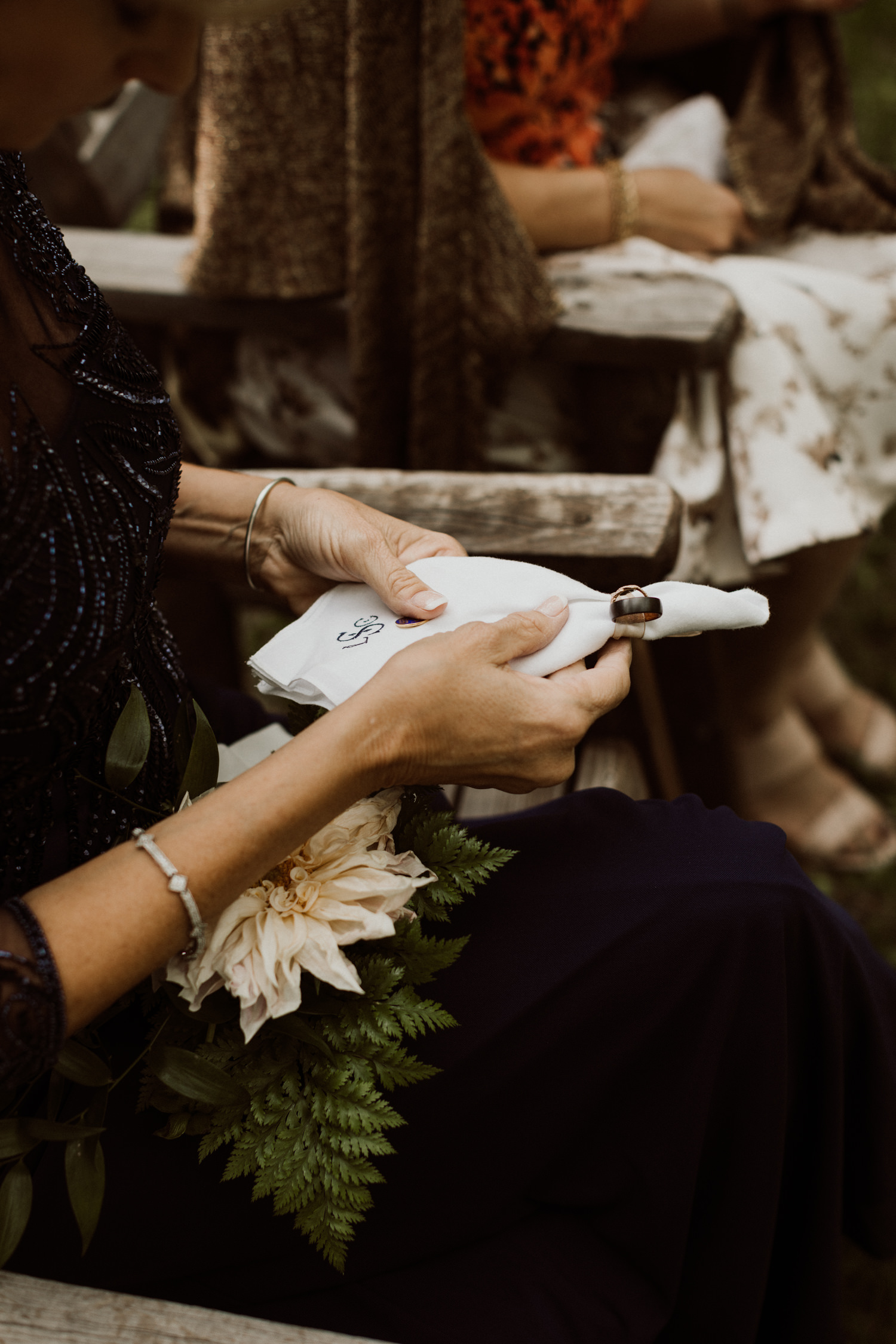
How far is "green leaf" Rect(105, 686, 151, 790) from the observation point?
846 millimetres

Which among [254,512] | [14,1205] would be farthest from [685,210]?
[14,1205]

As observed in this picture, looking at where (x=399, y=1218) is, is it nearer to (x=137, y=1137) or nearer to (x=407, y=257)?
(x=137, y=1137)

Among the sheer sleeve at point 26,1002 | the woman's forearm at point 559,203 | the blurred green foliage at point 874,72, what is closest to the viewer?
the sheer sleeve at point 26,1002

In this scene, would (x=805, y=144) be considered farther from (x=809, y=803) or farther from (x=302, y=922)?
(x=302, y=922)

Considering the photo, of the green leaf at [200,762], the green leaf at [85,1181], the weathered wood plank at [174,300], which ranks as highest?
the weathered wood plank at [174,300]

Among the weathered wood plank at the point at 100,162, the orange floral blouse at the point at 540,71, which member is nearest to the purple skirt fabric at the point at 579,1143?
the orange floral blouse at the point at 540,71

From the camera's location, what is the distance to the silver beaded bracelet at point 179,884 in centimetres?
74

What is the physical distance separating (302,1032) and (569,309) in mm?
1034

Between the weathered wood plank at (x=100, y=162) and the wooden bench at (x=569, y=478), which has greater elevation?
the weathered wood plank at (x=100, y=162)

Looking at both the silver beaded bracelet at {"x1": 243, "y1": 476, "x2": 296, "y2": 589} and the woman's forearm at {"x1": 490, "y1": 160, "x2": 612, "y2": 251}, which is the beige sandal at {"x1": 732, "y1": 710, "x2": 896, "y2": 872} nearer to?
the woman's forearm at {"x1": 490, "y1": 160, "x2": 612, "y2": 251}

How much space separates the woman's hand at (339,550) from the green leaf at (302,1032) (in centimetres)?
36

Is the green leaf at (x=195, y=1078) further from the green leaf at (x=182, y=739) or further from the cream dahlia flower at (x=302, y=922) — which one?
the green leaf at (x=182, y=739)

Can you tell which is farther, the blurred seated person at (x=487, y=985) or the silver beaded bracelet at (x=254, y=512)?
the silver beaded bracelet at (x=254, y=512)

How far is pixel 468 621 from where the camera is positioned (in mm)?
917
